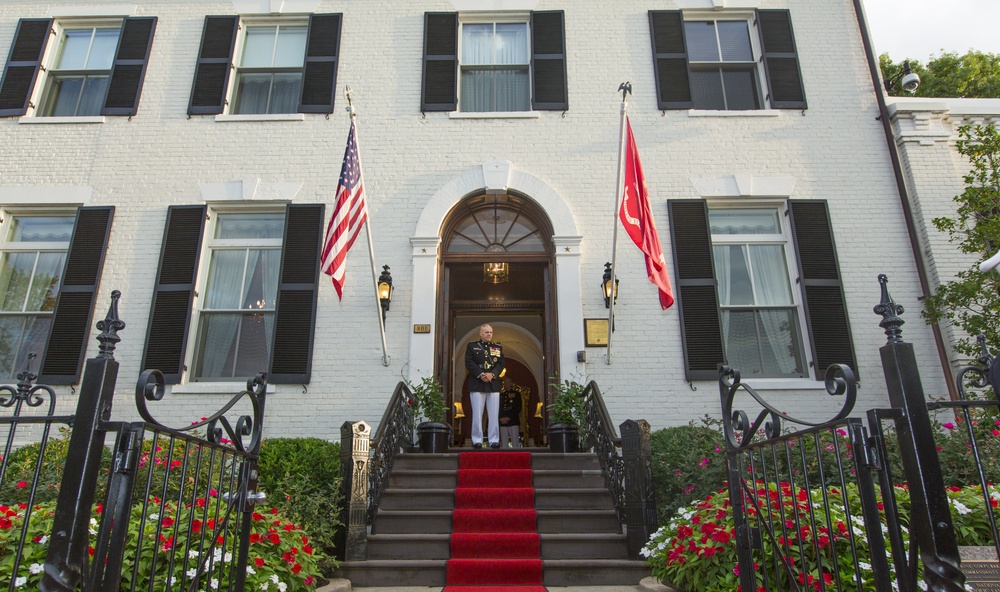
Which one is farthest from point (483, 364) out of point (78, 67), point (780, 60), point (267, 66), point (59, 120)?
point (78, 67)

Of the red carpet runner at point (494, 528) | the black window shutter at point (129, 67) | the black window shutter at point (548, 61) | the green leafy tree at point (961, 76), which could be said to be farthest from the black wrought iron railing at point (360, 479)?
the green leafy tree at point (961, 76)

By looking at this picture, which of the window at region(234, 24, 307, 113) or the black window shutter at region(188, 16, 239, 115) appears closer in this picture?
the black window shutter at region(188, 16, 239, 115)

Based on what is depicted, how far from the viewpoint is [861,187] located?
27.1ft

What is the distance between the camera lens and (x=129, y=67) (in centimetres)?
892

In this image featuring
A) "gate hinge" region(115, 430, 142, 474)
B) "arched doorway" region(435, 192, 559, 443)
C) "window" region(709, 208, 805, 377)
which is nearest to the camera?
"gate hinge" region(115, 430, 142, 474)

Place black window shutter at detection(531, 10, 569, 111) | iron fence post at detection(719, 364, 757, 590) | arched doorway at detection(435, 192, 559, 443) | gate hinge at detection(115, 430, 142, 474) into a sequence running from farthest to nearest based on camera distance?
black window shutter at detection(531, 10, 569, 111) → arched doorway at detection(435, 192, 559, 443) → iron fence post at detection(719, 364, 757, 590) → gate hinge at detection(115, 430, 142, 474)

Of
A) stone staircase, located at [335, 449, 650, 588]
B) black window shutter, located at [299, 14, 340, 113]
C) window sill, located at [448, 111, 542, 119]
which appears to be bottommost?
stone staircase, located at [335, 449, 650, 588]

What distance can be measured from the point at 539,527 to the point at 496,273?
433 cm

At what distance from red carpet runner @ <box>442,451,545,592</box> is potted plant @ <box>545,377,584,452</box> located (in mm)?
492

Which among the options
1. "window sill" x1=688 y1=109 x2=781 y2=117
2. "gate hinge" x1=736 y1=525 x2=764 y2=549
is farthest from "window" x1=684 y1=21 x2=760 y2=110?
"gate hinge" x1=736 y1=525 x2=764 y2=549

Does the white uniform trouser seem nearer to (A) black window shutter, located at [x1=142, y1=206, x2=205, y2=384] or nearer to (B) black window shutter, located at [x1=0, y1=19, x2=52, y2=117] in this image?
(A) black window shutter, located at [x1=142, y1=206, x2=205, y2=384]

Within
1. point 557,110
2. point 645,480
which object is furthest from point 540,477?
point 557,110

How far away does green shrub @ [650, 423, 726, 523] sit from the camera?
538 cm

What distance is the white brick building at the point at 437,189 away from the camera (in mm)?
7590
